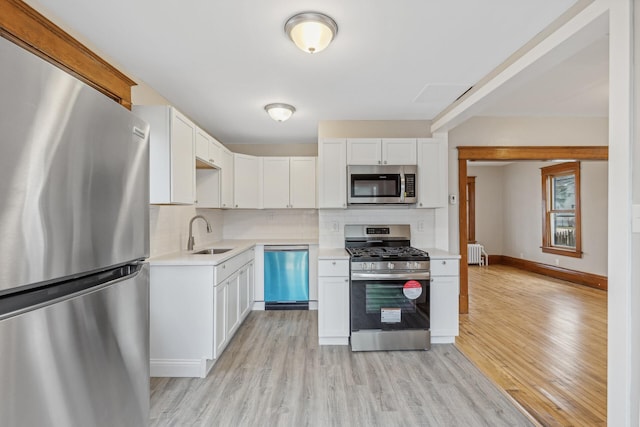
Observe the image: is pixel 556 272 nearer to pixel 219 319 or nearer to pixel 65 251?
pixel 219 319

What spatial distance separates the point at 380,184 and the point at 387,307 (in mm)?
1277


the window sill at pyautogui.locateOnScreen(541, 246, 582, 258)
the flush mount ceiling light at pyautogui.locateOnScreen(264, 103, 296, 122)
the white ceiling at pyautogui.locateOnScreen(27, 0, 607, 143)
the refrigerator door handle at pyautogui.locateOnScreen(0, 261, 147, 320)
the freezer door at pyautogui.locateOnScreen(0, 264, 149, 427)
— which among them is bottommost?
the window sill at pyautogui.locateOnScreen(541, 246, 582, 258)

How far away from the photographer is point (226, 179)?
387cm

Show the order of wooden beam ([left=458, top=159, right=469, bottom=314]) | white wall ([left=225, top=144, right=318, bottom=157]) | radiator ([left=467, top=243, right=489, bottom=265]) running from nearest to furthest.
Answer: wooden beam ([left=458, top=159, right=469, bottom=314]), white wall ([left=225, top=144, right=318, bottom=157]), radiator ([left=467, top=243, right=489, bottom=265])

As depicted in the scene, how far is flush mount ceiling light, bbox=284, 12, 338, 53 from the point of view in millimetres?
1727

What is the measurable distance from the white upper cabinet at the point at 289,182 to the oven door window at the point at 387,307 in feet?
5.58

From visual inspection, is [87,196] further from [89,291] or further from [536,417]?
[536,417]

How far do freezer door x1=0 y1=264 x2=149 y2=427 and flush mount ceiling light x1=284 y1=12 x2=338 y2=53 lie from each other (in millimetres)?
1504

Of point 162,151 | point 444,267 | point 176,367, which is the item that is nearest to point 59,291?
point 162,151

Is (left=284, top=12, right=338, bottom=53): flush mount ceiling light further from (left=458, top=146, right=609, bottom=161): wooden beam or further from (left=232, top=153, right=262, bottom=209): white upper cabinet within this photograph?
(left=458, top=146, right=609, bottom=161): wooden beam

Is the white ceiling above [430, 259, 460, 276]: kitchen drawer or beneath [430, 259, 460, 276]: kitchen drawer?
above

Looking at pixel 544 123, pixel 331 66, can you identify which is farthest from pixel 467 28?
pixel 544 123

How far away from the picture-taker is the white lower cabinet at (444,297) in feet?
10.1

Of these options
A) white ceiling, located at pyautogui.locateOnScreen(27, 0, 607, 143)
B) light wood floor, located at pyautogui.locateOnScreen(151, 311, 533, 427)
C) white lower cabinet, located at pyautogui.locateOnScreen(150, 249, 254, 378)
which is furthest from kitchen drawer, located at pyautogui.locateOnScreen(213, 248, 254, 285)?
white ceiling, located at pyautogui.locateOnScreen(27, 0, 607, 143)
